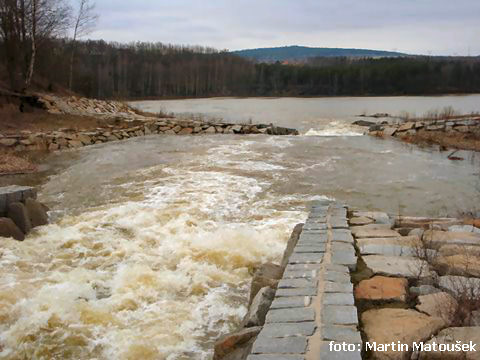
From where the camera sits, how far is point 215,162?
1562 cm

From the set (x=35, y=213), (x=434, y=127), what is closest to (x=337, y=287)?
(x=35, y=213)

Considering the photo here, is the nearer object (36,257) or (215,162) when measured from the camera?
(36,257)

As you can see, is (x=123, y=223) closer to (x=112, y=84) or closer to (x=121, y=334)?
(x=121, y=334)

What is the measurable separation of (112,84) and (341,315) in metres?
73.4

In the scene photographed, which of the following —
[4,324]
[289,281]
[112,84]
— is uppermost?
[112,84]

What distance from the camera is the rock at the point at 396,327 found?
9.98ft

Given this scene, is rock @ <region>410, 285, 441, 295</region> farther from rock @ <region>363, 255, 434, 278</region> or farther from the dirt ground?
the dirt ground

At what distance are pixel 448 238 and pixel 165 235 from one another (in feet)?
14.2

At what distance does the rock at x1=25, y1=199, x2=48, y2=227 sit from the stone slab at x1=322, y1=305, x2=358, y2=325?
6460 millimetres

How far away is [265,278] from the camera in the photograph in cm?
521

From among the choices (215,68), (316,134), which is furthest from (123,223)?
(215,68)

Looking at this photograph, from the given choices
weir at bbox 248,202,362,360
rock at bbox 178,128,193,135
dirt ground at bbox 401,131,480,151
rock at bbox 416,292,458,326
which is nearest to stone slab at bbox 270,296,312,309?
weir at bbox 248,202,362,360

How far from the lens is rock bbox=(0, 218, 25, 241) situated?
7494mm

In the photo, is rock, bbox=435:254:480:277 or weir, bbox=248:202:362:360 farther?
rock, bbox=435:254:480:277
